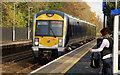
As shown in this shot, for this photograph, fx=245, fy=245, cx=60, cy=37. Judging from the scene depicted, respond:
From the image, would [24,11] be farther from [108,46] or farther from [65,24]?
[108,46]

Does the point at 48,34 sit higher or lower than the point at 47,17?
lower

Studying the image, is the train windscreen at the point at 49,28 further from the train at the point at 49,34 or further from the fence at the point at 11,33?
the fence at the point at 11,33

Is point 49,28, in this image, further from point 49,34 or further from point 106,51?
point 106,51

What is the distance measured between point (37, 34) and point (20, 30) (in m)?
29.3

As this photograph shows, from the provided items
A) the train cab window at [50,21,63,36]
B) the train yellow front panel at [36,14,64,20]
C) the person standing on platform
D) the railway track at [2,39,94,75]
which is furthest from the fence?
the person standing on platform

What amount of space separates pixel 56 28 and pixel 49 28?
1.43 feet

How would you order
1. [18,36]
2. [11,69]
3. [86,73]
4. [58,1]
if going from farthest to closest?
[58,1], [18,36], [11,69], [86,73]

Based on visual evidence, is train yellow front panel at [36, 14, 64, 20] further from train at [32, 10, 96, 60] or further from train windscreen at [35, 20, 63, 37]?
train windscreen at [35, 20, 63, 37]

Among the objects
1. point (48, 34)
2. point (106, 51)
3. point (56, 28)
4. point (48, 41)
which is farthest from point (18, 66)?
point (106, 51)

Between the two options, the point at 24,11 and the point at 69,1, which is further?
the point at 69,1

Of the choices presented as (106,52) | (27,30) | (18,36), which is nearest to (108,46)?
(106,52)

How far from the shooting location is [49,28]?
15164 millimetres

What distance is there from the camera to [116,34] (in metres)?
6.56

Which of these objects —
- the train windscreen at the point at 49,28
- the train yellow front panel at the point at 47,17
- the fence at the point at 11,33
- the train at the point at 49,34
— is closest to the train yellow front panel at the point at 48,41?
the train at the point at 49,34
